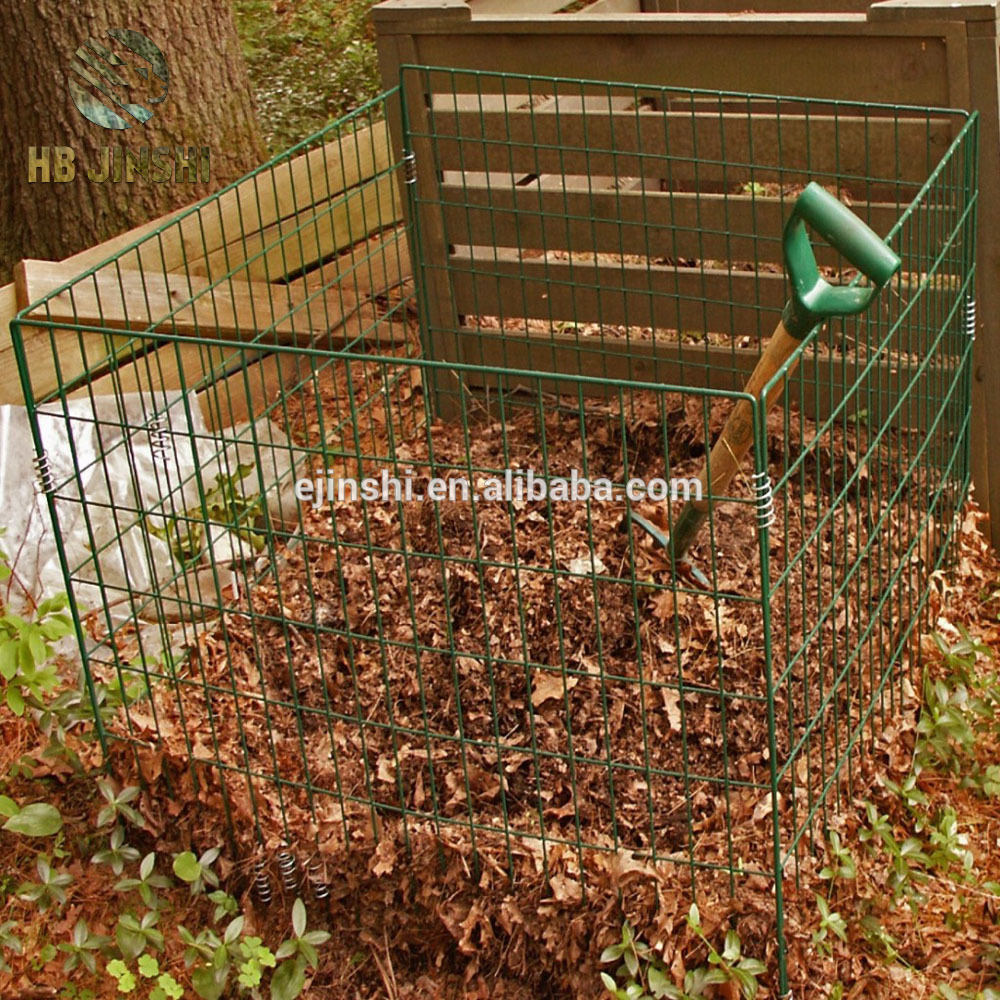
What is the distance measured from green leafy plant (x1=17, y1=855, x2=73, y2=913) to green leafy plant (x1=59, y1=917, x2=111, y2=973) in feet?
0.30

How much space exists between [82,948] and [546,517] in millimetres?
1625

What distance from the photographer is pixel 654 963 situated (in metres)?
3.00

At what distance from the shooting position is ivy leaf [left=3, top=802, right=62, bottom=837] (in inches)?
132

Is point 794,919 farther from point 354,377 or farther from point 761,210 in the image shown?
point 354,377

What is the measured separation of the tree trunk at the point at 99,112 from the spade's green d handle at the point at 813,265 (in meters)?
2.89

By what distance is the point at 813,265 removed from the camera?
2846mm

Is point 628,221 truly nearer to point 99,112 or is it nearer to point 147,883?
point 99,112

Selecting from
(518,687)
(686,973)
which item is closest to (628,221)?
(518,687)

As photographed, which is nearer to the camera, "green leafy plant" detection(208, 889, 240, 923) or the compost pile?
the compost pile

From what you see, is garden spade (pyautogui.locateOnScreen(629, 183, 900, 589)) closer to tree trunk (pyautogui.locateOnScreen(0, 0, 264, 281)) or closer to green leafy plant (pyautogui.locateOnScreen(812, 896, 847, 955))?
green leafy plant (pyautogui.locateOnScreen(812, 896, 847, 955))

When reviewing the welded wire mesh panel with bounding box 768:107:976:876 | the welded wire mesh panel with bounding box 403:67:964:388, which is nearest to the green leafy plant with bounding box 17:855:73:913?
the welded wire mesh panel with bounding box 768:107:976:876

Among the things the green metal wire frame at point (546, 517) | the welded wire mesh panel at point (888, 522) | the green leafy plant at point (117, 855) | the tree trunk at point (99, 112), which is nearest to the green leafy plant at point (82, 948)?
the green leafy plant at point (117, 855)

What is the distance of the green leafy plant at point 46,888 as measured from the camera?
333 centimetres

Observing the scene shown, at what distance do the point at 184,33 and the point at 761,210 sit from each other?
2.27 metres
